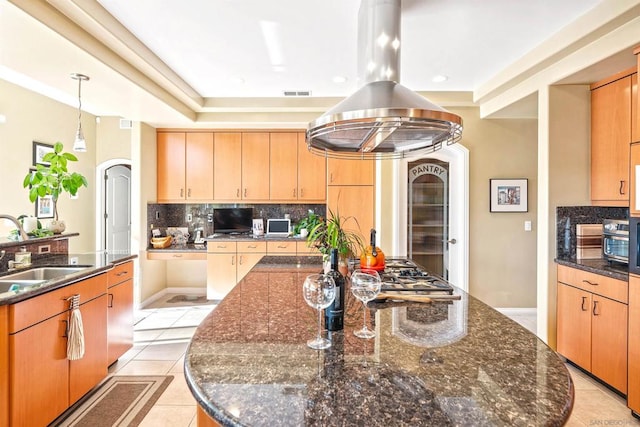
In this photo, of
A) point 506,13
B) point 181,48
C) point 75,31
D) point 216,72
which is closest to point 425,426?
point 506,13

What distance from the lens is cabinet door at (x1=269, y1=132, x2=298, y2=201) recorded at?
17.6 ft

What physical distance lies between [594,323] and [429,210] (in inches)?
87.6

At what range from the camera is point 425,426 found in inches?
31.3

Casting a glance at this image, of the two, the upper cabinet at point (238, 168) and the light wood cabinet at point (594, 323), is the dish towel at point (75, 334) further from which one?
the light wood cabinet at point (594, 323)

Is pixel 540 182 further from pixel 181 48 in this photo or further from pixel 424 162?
pixel 181 48

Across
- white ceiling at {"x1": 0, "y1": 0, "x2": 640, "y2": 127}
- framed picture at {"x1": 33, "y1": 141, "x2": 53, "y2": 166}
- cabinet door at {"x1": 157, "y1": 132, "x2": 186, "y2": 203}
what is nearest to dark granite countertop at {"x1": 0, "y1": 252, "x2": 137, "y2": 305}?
white ceiling at {"x1": 0, "y1": 0, "x2": 640, "y2": 127}

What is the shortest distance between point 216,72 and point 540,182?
3311mm

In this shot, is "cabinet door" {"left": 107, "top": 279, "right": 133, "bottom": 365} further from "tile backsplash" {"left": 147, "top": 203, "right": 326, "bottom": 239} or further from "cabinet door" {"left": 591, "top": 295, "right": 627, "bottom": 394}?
"cabinet door" {"left": 591, "top": 295, "right": 627, "bottom": 394}

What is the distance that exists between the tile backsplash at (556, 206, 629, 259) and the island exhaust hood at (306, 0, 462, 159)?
5.07 feet

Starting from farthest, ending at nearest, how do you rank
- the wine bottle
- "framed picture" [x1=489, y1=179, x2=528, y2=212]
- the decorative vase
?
1. "framed picture" [x1=489, y1=179, x2=528, y2=212]
2. the decorative vase
3. the wine bottle

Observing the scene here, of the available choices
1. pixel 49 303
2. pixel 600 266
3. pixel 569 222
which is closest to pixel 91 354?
pixel 49 303

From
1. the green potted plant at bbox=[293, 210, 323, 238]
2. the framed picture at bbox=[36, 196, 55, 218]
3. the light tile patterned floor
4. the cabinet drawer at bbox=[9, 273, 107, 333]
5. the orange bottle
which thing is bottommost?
the light tile patterned floor

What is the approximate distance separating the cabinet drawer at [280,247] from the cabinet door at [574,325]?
318cm

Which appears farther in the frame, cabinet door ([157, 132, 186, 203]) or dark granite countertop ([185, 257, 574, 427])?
cabinet door ([157, 132, 186, 203])
